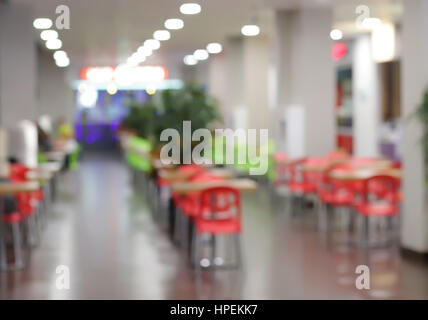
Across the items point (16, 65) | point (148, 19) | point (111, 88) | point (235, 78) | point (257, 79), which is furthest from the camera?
point (235, 78)

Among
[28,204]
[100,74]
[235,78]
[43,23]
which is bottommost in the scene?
[28,204]

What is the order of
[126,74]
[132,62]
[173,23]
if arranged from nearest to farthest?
[173,23], [132,62], [126,74]

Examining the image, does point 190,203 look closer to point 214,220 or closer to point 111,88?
point 214,220

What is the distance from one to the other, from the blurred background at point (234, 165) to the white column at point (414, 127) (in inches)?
0.8

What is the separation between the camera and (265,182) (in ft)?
57.9

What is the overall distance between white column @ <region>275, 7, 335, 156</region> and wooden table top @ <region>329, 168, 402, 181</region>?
2.90 meters

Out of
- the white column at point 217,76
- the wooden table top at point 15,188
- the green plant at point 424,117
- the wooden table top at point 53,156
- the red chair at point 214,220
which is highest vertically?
the white column at point 217,76

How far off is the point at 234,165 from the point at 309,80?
195cm

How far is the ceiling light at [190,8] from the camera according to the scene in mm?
7561

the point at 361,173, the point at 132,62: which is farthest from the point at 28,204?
the point at 132,62

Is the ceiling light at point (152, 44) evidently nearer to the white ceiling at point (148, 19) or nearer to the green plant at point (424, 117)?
the white ceiling at point (148, 19)

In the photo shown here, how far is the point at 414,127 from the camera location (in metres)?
8.87

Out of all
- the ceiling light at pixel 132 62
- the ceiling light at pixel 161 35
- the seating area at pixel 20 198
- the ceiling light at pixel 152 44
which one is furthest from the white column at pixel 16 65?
the ceiling light at pixel 161 35

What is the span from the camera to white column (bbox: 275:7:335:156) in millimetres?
13375
